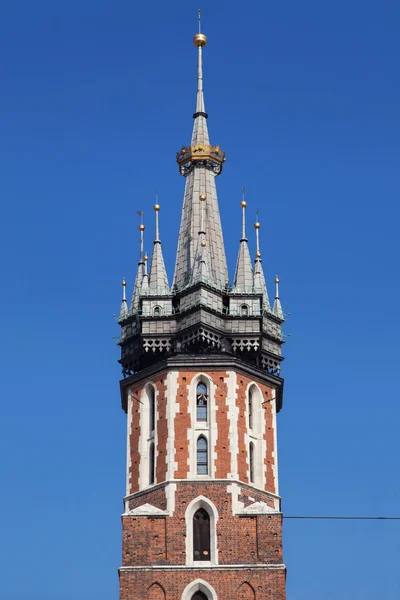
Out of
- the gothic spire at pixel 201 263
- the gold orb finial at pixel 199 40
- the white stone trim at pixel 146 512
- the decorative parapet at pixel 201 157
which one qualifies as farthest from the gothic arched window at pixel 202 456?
the gold orb finial at pixel 199 40

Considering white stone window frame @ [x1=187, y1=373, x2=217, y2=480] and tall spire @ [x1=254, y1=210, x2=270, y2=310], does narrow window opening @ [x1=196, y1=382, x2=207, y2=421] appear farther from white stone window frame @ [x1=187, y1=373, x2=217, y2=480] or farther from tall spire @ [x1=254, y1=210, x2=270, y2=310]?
tall spire @ [x1=254, y1=210, x2=270, y2=310]

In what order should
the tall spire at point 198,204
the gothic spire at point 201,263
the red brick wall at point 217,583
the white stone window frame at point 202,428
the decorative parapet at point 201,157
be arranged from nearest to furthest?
the red brick wall at point 217,583
the white stone window frame at point 202,428
the gothic spire at point 201,263
the tall spire at point 198,204
the decorative parapet at point 201,157

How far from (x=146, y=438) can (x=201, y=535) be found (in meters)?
5.26

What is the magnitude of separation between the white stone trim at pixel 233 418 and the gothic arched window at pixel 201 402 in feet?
3.12

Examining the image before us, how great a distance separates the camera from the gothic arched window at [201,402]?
262ft

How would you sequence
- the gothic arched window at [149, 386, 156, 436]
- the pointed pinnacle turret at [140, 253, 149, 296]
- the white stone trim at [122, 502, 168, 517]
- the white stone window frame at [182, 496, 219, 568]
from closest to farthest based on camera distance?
the white stone window frame at [182, 496, 219, 568] < the white stone trim at [122, 502, 168, 517] < the gothic arched window at [149, 386, 156, 436] < the pointed pinnacle turret at [140, 253, 149, 296]

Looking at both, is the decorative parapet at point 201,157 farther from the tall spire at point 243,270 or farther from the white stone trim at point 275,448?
the white stone trim at point 275,448

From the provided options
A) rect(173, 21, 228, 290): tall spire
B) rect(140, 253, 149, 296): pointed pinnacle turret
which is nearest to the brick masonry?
rect(140, 253, 149, 296): pointed pinnacle turret

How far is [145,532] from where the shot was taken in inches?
3039

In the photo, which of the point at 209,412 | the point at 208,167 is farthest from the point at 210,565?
the point at 208,167

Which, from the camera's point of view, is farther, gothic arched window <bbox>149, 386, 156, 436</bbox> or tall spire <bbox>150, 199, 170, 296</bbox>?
tall spire <bbox>150, 199, 170, 296</bbox>

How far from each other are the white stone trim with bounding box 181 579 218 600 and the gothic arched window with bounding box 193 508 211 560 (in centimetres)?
119

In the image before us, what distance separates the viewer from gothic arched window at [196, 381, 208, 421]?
262ft

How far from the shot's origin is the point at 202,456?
79.1m
